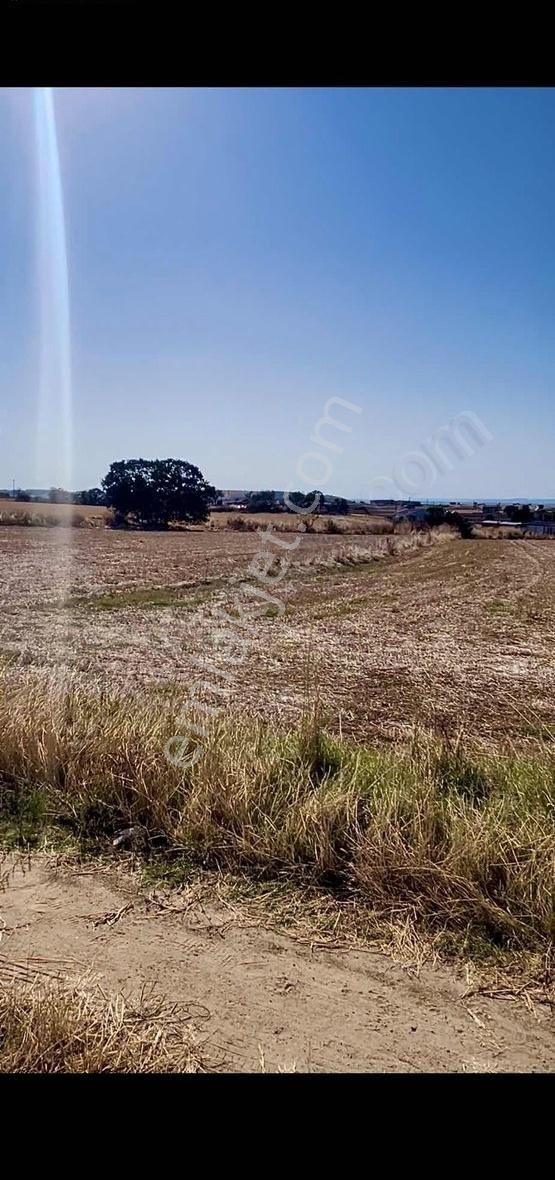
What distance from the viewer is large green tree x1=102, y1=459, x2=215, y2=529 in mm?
50812

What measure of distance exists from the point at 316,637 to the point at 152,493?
139ft

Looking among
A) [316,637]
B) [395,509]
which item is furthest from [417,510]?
[316,637]

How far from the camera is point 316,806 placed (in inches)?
130

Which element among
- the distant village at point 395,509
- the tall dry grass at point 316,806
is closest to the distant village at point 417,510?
the distant village at point 395,509

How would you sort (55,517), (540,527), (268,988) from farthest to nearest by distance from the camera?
(540,527) → (55,517) → (268,988)

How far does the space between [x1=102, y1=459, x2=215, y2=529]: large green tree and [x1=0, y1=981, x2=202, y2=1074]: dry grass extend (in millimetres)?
50482

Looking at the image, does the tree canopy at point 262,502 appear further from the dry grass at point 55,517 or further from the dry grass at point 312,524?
the dry grass at point 55,517

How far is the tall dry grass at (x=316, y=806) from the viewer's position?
2.84 metres

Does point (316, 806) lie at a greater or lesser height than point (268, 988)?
greater

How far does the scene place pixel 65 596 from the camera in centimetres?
1543

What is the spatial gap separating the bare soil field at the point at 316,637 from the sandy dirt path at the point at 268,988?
3335 mm

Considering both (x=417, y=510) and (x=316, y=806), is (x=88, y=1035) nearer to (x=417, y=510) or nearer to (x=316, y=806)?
(x=316, y=806)
